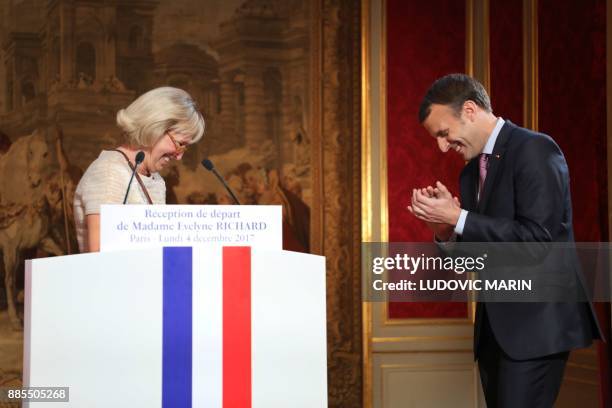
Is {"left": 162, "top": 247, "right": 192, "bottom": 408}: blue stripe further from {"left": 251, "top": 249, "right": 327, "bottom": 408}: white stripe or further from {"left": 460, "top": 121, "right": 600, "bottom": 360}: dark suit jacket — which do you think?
{"left": 460, "top": 121, "right": 600, "bottom": 360}: dark suit jacket

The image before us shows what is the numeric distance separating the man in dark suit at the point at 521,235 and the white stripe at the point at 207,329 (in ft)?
3.59

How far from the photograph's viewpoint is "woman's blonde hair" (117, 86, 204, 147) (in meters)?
3.19

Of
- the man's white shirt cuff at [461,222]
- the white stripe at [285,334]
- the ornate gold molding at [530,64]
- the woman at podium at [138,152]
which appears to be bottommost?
the white stripe at [285,334]

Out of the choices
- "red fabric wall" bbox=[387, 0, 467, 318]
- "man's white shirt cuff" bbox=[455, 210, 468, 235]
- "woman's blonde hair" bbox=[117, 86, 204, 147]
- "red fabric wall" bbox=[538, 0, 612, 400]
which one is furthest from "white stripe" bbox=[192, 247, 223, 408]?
"red fabric wall" bbox=[387, 0, 467, 318]

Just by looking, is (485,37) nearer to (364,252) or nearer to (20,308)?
(364,252)

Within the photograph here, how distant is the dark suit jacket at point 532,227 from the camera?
8.87ft

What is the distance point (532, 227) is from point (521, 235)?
0.15 ft

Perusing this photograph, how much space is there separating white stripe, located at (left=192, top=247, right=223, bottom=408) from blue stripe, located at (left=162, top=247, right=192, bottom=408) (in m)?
0.02

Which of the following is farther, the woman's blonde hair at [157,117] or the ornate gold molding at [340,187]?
the ornate gold molding at [340,187]

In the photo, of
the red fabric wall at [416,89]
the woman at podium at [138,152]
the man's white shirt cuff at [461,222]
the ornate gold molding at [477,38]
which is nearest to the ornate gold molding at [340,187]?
the red fabric wall at [416,89]

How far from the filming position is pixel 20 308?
5.39 meters

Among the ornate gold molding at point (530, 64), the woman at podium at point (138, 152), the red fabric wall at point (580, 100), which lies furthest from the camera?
the ornate gold molding at point (530, 64)

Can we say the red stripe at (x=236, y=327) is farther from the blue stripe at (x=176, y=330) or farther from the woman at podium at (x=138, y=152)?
the woman at podium at (x=138, y=152)

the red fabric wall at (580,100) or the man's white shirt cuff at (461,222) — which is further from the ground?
the red fabric wall at (580,100)
